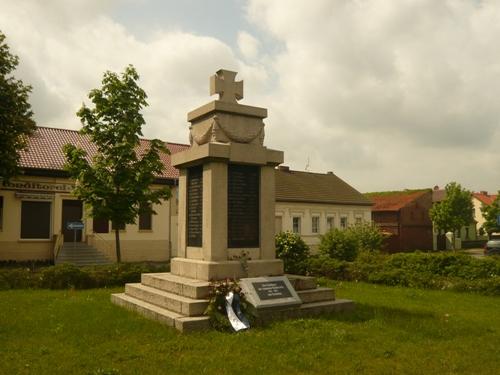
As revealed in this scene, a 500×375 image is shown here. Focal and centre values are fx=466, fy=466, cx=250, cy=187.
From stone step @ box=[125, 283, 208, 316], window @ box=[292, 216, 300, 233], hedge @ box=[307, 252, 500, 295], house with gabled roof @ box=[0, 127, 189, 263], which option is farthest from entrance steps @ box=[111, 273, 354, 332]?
window @ box=[292, 216, 300, 233]

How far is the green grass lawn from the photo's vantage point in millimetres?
6191

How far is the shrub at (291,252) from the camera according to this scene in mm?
17453

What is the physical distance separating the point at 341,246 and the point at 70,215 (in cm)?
1542

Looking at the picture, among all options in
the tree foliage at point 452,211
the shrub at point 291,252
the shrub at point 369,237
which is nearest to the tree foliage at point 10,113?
the shrub at point 291,252

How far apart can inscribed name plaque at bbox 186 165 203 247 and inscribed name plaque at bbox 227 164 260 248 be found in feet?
2.23

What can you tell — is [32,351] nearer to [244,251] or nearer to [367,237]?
[244,251]

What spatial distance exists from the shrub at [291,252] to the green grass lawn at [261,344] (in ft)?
23.4

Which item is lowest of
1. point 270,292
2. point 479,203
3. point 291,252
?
point 270,292

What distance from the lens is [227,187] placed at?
10.0 meters

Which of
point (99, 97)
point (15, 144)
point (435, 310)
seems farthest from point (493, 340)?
point (15, 144)

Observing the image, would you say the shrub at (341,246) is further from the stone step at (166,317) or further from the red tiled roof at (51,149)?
the stone step at (166,317)

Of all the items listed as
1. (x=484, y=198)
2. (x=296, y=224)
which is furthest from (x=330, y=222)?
(x=484, y=198)

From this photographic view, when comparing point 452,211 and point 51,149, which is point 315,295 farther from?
point 452,211

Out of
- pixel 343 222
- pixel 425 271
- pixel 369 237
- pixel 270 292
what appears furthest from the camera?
pixel 343 222
